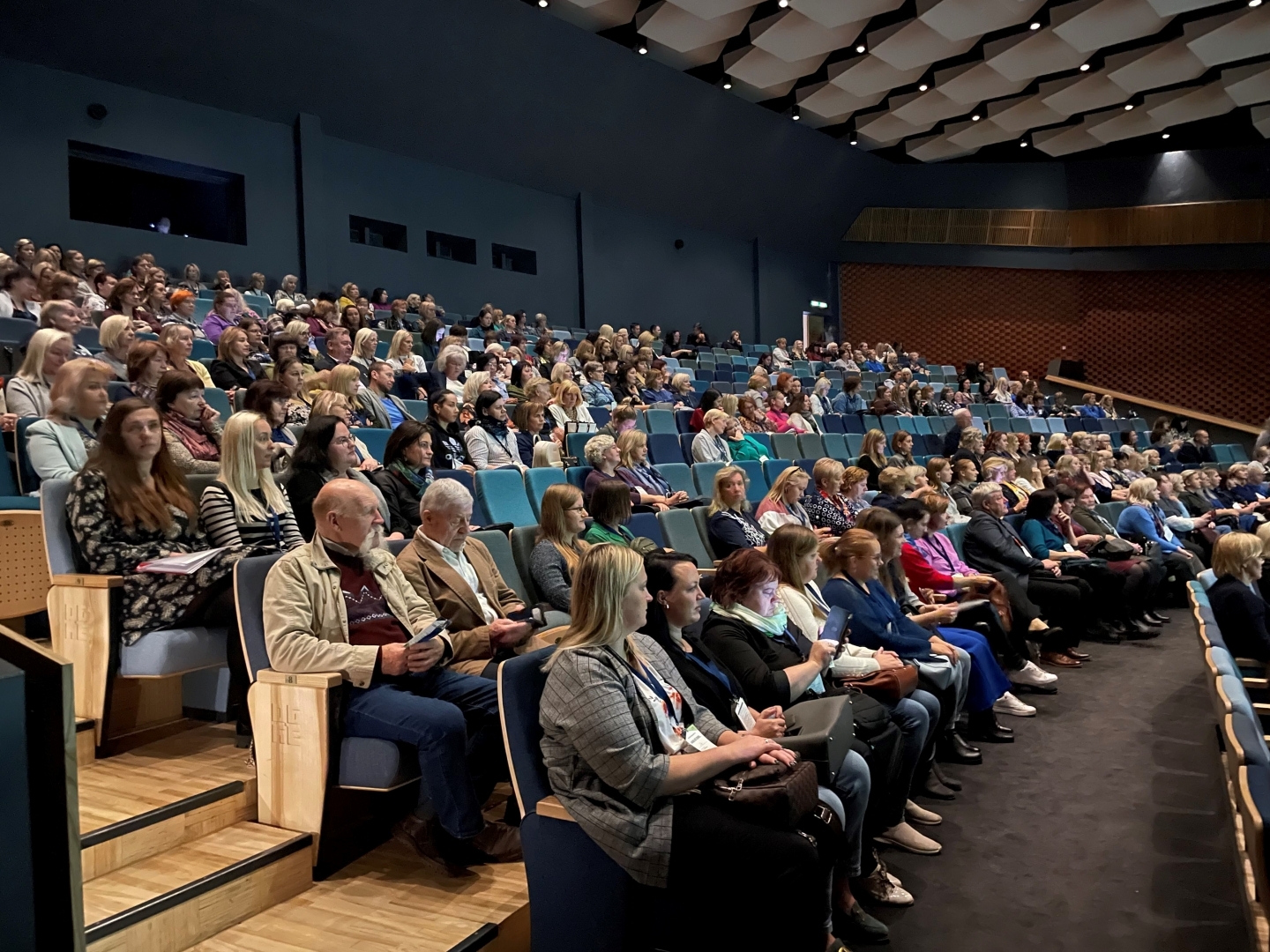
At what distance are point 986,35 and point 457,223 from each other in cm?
490

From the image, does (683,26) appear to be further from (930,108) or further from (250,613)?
(250,613)

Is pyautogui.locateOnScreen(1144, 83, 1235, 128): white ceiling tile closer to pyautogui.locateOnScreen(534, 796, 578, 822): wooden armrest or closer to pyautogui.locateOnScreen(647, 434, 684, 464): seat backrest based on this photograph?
pyautogui.locateOnScreen(647, 434, 684, 464): seat backrest

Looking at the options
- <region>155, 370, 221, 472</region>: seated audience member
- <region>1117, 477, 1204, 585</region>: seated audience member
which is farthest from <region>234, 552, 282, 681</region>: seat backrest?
<region>1117, 477, 1204, 585</region>: seated audience member

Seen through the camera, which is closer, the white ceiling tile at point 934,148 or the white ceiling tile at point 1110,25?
the white ceiling tile at point 1110,25

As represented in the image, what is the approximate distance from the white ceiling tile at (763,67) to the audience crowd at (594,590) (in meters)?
4.93

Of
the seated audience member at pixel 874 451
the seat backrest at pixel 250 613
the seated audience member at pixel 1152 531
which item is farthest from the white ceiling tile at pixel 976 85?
the seat backrest at pixel 250 613

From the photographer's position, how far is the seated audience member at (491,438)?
358 centimetres

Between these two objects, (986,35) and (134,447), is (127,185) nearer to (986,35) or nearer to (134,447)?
(134,447)

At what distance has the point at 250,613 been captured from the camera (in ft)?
5.41

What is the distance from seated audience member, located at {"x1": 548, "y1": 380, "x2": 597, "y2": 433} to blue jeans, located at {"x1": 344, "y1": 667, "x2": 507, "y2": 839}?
2.78 metres

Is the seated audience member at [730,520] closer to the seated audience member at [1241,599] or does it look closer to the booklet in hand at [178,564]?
the seated audience member at [1241,599]

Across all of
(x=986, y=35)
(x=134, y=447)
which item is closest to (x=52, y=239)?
(x=134, y=447)

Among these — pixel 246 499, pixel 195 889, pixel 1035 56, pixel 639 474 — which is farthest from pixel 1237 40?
pixel 195 889

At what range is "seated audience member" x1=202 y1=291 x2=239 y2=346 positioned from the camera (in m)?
4.44
